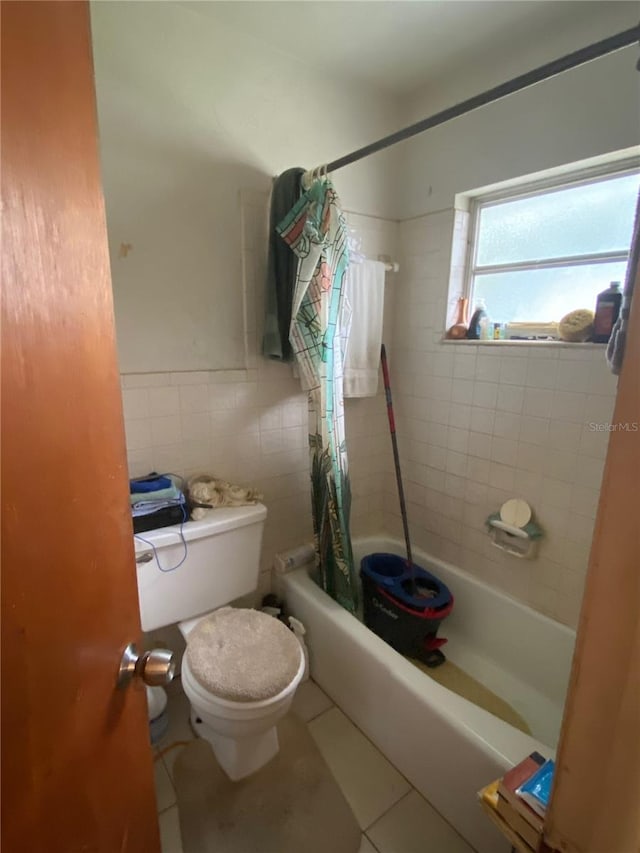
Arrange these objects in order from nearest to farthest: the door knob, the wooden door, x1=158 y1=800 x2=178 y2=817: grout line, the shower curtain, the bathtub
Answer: the wooden door → the door knob → the bathtub → x1=158 y1=800 x2=178 y2=817: grout line → the shower curtain

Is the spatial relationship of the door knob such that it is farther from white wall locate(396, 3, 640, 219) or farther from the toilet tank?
white wall locate(396, 3, 640, 219)

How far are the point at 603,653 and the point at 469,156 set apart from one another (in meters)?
1.86

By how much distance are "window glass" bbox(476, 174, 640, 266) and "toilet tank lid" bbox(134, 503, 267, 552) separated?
4.91ft

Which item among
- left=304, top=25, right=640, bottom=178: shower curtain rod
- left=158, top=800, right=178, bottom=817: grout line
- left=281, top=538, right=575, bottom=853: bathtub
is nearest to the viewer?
left=304, top=25, right=640, bottom=178: shower curtain rod

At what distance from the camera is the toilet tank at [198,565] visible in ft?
4.50

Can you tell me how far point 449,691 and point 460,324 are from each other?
1437 mm

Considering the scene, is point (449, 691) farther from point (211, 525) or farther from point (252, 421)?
point (252, 421)

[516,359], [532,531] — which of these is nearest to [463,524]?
[532,531]

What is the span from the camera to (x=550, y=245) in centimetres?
167

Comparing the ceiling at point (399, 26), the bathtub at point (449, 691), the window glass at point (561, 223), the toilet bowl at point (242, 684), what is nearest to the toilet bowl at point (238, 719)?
the toilet bowl at point (242, 684)

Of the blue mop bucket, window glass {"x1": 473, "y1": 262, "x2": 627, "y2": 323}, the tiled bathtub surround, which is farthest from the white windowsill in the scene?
the blue mop bucket

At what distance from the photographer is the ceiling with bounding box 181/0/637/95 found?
52.7 inches

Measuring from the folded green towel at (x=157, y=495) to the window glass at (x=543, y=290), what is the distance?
154 cm

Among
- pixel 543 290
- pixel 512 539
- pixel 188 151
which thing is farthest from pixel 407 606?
pixel 188 151
